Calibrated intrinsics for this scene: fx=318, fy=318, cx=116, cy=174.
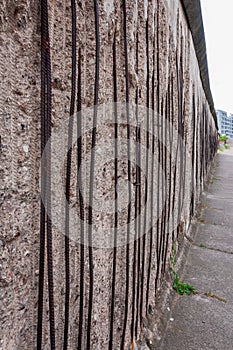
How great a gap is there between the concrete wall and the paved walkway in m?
0.12

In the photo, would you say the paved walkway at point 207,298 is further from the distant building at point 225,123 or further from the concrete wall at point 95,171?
the distant building at point 225,123

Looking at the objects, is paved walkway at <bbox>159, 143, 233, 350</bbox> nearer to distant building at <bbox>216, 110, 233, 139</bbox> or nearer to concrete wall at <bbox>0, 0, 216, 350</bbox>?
concrete wall at <bbox>0, 0, 216, 350</bbox>

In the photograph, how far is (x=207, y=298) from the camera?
1.34 meters

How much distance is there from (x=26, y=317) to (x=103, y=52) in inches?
21.0

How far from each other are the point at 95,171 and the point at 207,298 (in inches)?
37.2

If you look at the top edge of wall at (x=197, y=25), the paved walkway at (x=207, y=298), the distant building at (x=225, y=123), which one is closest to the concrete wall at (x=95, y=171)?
the paved walkway at (x=207, y=298)

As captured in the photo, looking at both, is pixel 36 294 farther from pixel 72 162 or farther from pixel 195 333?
pixel 195 333

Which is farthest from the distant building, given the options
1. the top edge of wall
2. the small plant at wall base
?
the small plant at wall base

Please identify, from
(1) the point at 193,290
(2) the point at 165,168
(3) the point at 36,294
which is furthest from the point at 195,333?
(3) the point at 36,294

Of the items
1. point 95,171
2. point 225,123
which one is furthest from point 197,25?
point 225,123

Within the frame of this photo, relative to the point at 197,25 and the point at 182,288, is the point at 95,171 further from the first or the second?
the point at 197,25

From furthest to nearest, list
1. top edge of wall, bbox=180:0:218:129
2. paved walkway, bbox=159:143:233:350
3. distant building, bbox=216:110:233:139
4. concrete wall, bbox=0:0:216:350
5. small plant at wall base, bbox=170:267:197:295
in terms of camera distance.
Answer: distant building, bbox=216:110:233:139 < top edge of wall, bbox=180:0:218:129 < small plant at wall base, bbox=170:267:197:295 < paved walkway, bbox=159:143:233:350 < concrete wall, bbox=0:0:216:350

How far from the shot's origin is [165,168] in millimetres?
1260

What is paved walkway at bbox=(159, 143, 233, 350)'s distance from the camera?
42.3 inches
